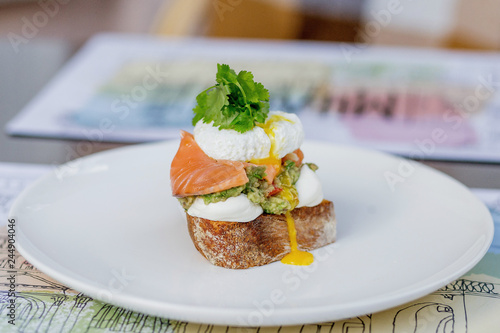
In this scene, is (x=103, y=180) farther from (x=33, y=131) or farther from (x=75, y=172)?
(x=33, y=131)

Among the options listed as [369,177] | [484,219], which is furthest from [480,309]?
[369,177]

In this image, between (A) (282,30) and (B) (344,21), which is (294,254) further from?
(B) (344,21)

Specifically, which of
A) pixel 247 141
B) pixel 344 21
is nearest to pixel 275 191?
pixel 247 141

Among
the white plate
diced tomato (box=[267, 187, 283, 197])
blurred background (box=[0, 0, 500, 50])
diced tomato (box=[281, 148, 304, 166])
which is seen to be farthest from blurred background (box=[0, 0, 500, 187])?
diced tomato (box=[267, 187, 283, 197])

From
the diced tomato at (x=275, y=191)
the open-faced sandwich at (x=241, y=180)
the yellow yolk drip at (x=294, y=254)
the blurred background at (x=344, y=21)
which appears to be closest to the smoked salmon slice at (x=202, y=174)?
the open-faced sandwich at (x=241, y=180)

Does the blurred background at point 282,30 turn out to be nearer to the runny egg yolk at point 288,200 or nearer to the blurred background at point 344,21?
the blurred background at point 344,21

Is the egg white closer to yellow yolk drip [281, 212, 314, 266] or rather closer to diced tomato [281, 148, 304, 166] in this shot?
diced tomato [281, 148, 304, 166]
